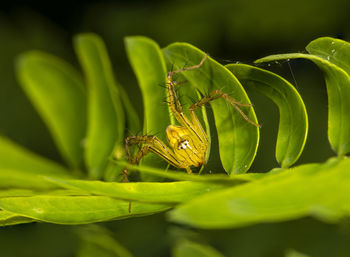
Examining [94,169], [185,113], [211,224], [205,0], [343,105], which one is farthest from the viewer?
[205,0]

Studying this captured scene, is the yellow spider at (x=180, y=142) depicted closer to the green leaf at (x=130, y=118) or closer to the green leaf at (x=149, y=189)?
the green leaf at (x=130, y=118)

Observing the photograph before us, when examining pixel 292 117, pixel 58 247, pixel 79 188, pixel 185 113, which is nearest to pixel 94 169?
pixel 58 247

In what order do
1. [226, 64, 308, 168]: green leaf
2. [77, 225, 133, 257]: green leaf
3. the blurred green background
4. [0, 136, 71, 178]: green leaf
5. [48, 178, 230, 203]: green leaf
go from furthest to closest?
[0, 136, 71, 178]: green leaf, the blurred green background, [77, 225, 133, 257]: green leaf, [226, 64, 308, 168]: green leaf, [48, 178, 230, 203]: green leaf

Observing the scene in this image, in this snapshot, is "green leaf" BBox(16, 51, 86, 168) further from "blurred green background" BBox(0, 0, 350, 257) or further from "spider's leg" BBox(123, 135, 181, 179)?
"spider's leg" BBox(123, 135, 181, 179)

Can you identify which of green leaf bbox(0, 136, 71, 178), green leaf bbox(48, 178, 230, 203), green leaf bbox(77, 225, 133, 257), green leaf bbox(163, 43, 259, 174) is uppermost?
green leaf bbox(163, 43, 259, 174)

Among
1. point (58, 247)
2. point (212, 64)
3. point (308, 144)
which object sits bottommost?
point (58, 247)

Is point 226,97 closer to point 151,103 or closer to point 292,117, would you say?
point 292,117

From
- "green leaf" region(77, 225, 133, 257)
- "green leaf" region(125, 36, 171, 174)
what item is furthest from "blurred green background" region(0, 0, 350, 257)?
"green leaf" region(125, 36, 171, 174)

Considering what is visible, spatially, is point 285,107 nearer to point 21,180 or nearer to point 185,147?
point 185,147
